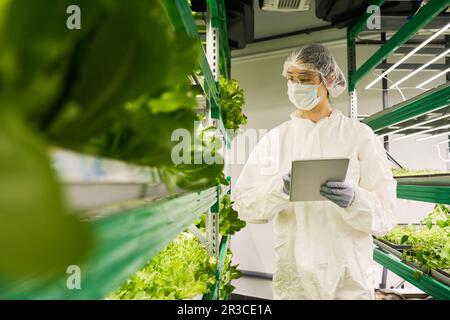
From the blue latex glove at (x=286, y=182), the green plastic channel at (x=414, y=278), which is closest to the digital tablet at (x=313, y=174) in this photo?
the blue latex glove at (x=286, y=182)

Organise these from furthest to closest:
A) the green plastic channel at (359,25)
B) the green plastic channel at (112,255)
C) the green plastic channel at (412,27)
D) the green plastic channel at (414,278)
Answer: the green plastic channel at (359,25) < the green plastic channel at (414,278) < the green plastic channel at (412,27) < the green plastic channel at (112,255)

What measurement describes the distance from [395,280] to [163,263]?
4175 mm

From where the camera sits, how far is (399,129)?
3.27m

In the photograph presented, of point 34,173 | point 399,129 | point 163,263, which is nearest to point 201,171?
point 34,173

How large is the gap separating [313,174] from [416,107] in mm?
1098

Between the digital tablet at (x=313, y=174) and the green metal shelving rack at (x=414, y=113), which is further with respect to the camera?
the green metal shelving rack at (x=414, y=113)

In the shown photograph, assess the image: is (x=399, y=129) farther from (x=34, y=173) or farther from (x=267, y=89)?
(x=34, y=173)

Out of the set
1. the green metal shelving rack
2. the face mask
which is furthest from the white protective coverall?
the green metal shelving rack

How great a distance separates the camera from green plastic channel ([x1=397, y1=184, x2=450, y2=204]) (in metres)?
1.87

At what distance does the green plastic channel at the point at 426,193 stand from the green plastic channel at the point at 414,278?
499 millimetres

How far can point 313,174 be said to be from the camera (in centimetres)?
162

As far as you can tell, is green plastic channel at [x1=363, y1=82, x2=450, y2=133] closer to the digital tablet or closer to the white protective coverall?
the white protective coverall

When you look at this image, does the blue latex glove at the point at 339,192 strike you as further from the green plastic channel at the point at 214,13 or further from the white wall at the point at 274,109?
the white wall at the point at 274,109

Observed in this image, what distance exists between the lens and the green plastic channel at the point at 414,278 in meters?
2.01
